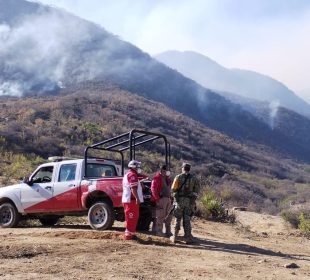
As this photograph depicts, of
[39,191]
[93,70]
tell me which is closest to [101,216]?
[39,191]

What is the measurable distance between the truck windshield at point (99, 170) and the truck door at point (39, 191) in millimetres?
1032

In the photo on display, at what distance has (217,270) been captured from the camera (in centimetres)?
845

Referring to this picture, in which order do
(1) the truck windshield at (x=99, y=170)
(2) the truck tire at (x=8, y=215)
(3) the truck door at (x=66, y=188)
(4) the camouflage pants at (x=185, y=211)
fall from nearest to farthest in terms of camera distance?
(4) the camouflage pants at (x=185, y=211) < (3) the truck door at (x=66, y=188) < (1) the truck windshield at (x=99, y=170) < (2) the truck tire at (x=8, y=215)

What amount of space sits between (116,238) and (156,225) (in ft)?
4.39

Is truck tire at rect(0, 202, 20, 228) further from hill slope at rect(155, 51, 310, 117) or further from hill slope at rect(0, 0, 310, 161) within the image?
hill slope at rect(155, 51, 310, 117)

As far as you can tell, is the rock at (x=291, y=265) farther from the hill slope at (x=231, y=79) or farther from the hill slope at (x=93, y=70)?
the hill slope at (x=231, y=79)

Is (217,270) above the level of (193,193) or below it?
below

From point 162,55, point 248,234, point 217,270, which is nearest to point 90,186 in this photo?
point 217,270

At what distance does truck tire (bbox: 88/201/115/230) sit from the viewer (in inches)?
470

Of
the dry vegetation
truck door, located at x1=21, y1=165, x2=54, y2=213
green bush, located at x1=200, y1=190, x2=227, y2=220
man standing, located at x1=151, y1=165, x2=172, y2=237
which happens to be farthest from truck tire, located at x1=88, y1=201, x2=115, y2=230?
the dry vegetation

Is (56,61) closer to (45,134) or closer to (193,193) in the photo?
(45,134)

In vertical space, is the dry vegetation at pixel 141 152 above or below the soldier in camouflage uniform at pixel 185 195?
above

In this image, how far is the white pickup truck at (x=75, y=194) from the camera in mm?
11969

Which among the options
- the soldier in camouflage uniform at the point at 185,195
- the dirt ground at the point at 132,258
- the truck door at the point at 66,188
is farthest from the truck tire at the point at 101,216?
the soldier in camouflage uniform at the point at 185,195
